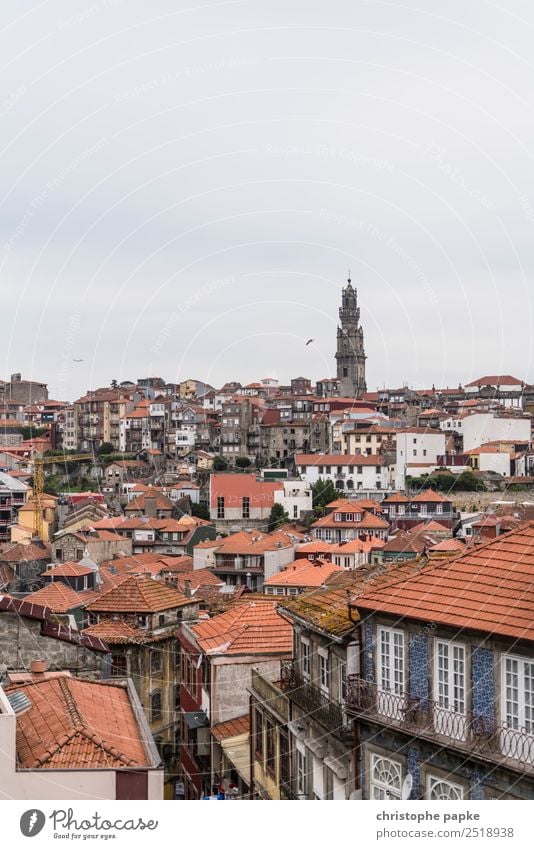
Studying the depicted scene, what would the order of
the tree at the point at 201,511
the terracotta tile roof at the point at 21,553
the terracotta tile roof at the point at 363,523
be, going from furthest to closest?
1. the tree at the point at 201,511
2. the terracotta tile roof at the point at 363,523
3. the terracotta tile roof at the point at 21,553

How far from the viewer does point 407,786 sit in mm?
4953

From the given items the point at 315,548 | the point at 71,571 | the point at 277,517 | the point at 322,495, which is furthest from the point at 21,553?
the point at 322,495

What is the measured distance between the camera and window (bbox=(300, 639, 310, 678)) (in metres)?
6.70

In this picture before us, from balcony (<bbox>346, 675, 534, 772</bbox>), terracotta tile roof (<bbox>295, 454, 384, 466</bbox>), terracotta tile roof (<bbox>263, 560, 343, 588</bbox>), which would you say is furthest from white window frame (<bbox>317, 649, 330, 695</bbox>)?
terracotta tile roof (<bbox>295, 454, 384, 466</bbox>)

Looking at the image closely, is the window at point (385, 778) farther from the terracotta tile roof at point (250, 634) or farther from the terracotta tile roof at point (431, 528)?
the terracotta tile roof at point (431, 528)

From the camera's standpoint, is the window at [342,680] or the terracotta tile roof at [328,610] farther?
the terracotta tile roof at [328,610]

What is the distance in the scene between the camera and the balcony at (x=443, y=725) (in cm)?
434

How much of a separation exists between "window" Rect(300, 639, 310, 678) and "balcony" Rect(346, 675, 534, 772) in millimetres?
1172

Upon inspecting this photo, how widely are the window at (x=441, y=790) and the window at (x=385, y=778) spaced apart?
275 mm

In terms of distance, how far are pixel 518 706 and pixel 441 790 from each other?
66 centimetres

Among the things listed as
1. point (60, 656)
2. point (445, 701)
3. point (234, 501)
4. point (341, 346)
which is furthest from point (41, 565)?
point (341, 346)

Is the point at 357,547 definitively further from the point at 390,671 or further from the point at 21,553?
the point at 390,671

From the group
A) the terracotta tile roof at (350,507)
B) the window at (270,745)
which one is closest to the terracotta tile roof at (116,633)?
the window at (270,745)

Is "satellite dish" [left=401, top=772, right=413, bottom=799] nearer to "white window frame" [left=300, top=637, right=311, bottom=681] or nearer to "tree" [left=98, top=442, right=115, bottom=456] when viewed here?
"white window frame" [left=300, top=637, right=311, bottom=681]
